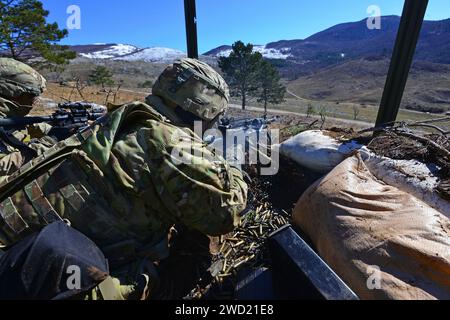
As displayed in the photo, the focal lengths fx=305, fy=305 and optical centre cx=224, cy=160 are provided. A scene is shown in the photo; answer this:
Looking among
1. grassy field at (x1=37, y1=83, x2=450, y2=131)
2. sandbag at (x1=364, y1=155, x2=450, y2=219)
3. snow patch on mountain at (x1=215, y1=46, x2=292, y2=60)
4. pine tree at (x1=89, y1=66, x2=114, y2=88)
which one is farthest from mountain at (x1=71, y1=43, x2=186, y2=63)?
sandbag at (x1=364, y1=155, x2=450, y2=219)

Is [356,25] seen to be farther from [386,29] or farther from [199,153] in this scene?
[199,153]

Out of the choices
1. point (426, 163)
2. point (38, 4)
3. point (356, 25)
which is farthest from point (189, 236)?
point (356, 25)

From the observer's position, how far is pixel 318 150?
271cm

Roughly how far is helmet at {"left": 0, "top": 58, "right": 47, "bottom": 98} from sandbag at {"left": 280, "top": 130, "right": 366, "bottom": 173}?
8.81 feet

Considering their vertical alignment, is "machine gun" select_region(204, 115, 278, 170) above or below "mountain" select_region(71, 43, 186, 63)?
below

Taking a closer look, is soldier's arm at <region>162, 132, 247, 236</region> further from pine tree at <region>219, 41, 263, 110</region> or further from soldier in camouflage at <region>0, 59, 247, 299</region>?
pine tree at <region>219, 41, 263, 110</region>

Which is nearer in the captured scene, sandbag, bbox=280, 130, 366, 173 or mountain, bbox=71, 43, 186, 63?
sandbag, bbox=280, 130, 366, 173

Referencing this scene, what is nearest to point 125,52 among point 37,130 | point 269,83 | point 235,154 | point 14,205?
Answer: point 269,83

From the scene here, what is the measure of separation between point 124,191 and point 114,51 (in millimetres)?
133016

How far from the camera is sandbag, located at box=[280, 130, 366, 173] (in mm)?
2605

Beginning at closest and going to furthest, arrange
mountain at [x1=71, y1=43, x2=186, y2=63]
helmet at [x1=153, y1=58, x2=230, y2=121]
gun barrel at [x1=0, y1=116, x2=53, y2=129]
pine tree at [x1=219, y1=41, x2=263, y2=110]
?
helmet at [x1=153, y1=58, x2=230, y2=121] → gun barrel at [x1=0, y1=116, x2=53, y2=129] → pine tree at [x1=219, y1=41, x2=263, y2=110] → mountain at [x1=71, y1=43, x2=186, y2=63]

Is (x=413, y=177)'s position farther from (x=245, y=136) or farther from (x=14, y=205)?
(x=14, y=205)

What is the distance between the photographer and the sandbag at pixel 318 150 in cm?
261

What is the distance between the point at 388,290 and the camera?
4.53 feet
